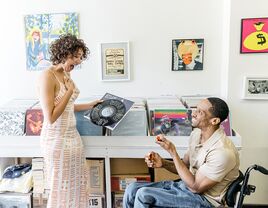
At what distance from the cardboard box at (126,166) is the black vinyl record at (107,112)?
1.23 ft

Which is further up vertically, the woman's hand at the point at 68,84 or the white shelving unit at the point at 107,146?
the woman's hand at the point at 68,84

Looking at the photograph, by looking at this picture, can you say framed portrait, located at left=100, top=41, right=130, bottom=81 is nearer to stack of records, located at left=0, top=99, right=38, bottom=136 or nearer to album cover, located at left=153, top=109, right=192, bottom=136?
album cover, located at left=153, top=109, right=192, bottom=136

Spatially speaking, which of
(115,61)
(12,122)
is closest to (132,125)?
(115,61)

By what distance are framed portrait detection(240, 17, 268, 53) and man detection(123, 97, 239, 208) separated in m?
0.86

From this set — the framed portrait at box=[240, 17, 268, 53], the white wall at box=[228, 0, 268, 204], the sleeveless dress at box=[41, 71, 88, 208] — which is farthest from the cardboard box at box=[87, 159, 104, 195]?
the framed portrait at box=[240, 17, 268, 53]

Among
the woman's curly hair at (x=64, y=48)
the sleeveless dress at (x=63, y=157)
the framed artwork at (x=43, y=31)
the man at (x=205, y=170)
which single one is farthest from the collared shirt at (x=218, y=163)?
the framed artwork at (x=43, y=31)

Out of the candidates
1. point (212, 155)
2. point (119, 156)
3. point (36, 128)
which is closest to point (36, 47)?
point (36, 128)

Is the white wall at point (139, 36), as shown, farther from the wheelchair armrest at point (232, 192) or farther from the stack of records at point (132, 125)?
the wheelchair armrest at point (232, 192)

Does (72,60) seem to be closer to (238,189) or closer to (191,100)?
(191,100)

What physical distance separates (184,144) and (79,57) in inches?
37.2

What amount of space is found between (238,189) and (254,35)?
4.22 ft

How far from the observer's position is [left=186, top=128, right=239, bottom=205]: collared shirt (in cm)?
145

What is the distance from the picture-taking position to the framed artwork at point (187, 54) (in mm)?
2393

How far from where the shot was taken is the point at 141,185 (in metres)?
1.77
